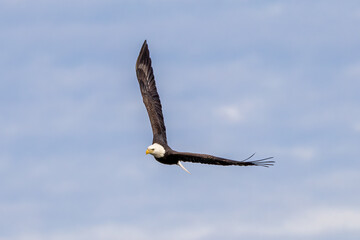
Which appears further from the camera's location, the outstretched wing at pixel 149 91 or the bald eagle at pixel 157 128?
the outstretched wing at pixel 149 91

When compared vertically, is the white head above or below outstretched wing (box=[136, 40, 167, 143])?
below

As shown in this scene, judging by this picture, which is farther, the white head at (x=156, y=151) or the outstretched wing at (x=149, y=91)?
the outstretched wing at (x=149, y=91)

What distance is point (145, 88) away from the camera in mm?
35844

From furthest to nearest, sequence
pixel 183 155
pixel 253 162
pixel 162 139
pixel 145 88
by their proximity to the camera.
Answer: pixel 145 88, pixel 162 139, pixel 183 155, pixel 253 162

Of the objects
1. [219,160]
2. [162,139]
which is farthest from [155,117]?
[219,160]

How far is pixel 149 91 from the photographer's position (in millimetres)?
35781

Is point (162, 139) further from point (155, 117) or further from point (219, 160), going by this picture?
point (219, 160)

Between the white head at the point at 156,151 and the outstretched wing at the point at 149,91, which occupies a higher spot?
the outstretched wing at the point at 149,91

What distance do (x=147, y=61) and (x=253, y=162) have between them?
1125 centimetres

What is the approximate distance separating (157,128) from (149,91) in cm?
261

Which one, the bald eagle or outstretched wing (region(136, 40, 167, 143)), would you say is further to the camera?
outstretched wing (region(136, 40, 167, 143))

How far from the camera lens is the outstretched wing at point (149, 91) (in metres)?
34.0

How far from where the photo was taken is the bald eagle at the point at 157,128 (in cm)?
2872

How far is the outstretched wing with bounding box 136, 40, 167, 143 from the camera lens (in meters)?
34.0
